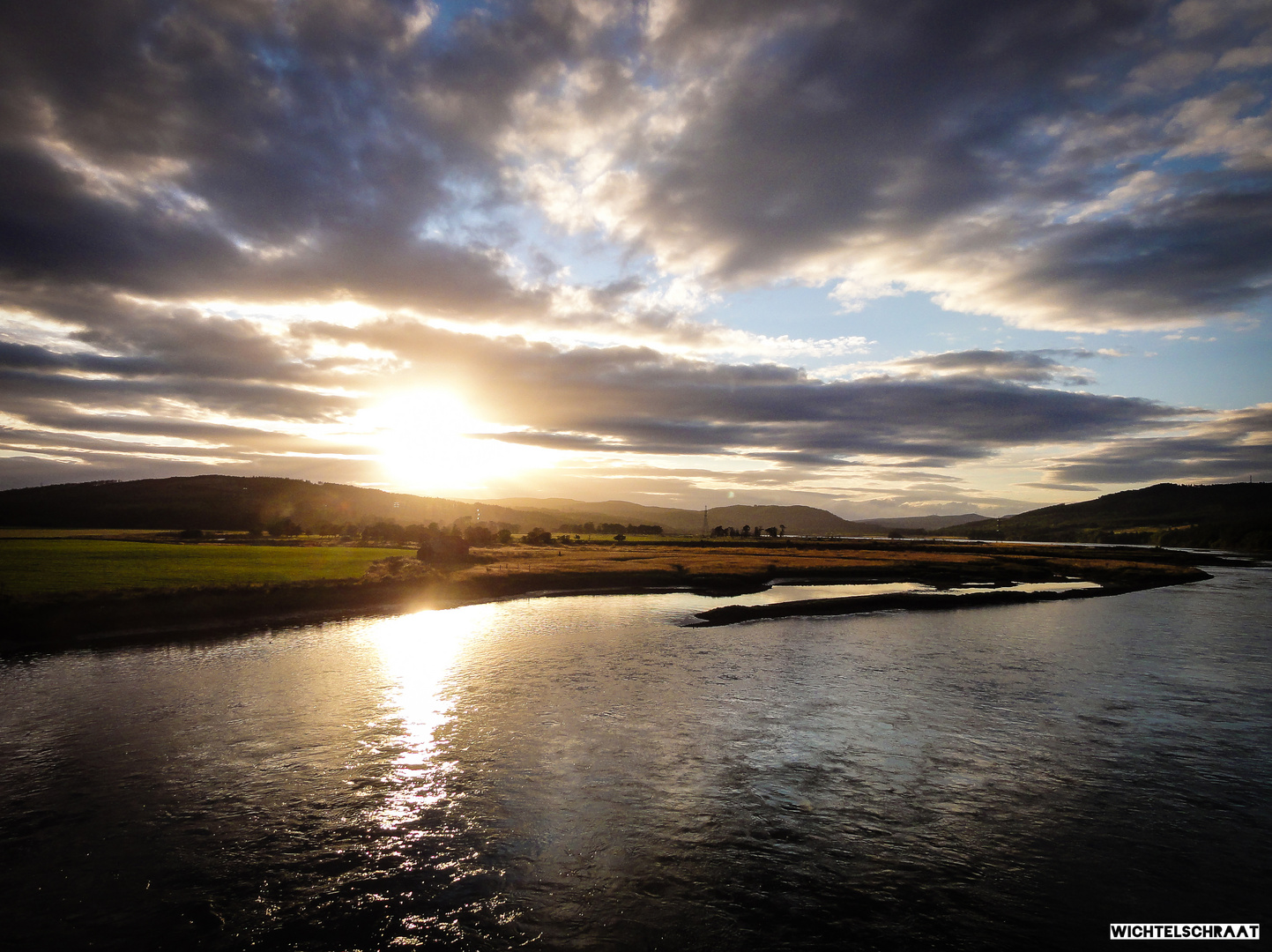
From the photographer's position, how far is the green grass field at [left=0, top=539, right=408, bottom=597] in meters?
50.8

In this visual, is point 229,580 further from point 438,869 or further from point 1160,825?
point 1160,825

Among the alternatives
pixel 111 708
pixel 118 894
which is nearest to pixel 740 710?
pixel 118 894

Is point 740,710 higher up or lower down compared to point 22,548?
lower down

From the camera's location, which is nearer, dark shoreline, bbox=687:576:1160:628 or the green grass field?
the green grass field

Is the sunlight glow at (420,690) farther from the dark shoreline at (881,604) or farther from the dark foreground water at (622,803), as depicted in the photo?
the dark shoreline at (881,604)

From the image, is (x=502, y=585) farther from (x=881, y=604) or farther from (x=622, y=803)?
(x=622, y=803)

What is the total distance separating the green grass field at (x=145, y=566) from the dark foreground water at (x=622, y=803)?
16.0 metres

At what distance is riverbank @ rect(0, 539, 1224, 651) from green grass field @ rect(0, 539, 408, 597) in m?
3.33

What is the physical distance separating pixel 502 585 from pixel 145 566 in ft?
118

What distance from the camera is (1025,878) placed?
50.0 feet

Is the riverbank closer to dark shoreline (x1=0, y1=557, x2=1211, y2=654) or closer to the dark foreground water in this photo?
dark shoreline (x1=0, y1=557, x2=1211, y2=654)

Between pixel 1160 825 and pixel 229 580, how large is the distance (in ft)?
213

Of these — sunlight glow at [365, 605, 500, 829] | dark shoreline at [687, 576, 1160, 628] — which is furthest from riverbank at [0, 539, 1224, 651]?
sunlight glow at [365, 605, 500, 829]

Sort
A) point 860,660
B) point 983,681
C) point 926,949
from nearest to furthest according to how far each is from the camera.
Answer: point 926,949 < point 983,681 < point 860,660
